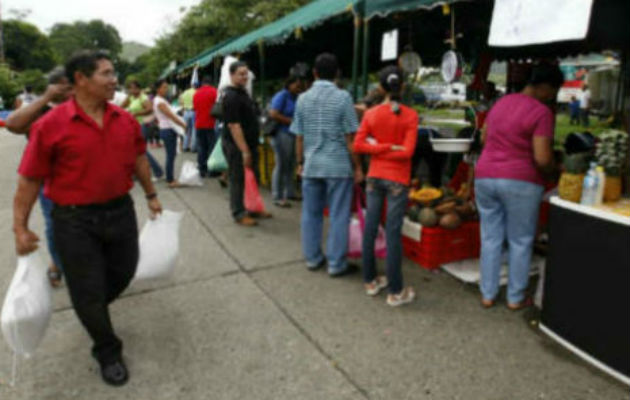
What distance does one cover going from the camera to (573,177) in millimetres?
3012

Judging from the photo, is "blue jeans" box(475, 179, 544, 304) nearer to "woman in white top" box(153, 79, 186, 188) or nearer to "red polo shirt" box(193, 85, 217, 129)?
"woman in white top" box(153, 79, 186, 188)

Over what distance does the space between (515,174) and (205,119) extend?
6.14 meters

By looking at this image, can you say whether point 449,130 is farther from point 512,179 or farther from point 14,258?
point 14,258

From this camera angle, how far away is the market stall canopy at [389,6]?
4074 millimetres

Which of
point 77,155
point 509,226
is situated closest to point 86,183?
point 77,155

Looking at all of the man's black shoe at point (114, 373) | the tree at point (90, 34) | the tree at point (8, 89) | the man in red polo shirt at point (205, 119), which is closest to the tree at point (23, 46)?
the tree at point (90, 34)

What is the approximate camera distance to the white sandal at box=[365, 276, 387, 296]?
3.79m

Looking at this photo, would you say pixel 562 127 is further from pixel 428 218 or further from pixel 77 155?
pixel 77 155

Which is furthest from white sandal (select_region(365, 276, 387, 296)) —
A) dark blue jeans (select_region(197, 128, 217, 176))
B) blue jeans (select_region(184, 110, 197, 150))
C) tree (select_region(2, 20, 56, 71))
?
tree (select_region(2, 20, 56, 71))

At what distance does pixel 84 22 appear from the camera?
125312 mm

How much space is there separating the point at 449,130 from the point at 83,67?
5.00 meters

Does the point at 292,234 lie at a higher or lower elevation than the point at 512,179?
lower

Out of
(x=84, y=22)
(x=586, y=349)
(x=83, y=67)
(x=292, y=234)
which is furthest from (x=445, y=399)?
(x=84, y=22)

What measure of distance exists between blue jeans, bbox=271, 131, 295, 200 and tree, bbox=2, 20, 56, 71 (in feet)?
267
